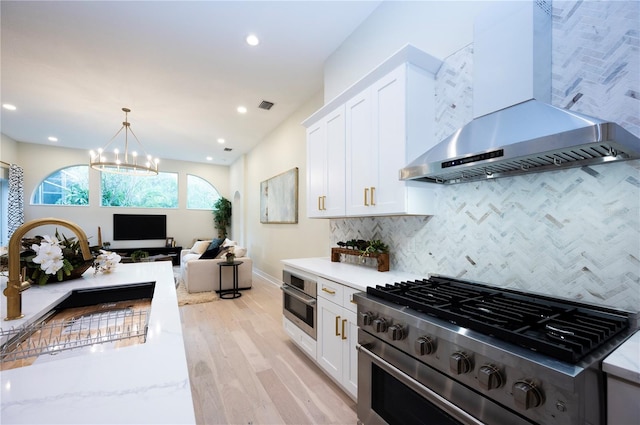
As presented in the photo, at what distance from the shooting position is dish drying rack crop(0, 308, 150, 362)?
35.0 inches

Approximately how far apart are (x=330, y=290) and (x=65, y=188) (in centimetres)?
850

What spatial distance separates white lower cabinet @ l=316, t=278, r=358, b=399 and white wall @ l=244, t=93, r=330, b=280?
1.42m

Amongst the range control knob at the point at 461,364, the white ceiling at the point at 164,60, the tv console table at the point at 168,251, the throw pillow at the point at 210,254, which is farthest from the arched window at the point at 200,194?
the range control knob at the point at 461,364

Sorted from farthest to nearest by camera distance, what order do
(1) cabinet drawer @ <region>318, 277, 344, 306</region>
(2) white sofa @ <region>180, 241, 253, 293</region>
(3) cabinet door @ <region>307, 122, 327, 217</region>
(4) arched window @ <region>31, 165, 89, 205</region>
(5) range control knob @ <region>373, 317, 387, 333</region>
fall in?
(4) arched window @ <region>31, 165, 89, 205</region>
(2) white sofa @ <region>180, 241, 253, 293</region>
(3) cabinet door @ <region>307, 122, 327, 217</region>
(1) cabinet drawer @ <region>318, 277, 344, 306</region>
(5) range control knob @ <region>373, 317, 387, 333</region>

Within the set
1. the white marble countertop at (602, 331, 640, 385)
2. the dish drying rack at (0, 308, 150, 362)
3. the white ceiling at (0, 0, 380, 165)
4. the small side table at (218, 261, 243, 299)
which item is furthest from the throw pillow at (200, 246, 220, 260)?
the white marble countertop at (602, 331, 640, 385)

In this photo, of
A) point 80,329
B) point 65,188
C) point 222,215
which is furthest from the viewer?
point 222,215

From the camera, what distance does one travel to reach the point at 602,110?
127 centimetres

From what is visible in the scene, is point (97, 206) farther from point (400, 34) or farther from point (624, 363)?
point (624, 363)

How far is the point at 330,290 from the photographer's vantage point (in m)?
2.10

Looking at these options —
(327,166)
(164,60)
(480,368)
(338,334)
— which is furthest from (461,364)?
(164,60)

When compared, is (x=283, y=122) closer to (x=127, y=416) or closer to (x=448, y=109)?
(x=448, y=109)

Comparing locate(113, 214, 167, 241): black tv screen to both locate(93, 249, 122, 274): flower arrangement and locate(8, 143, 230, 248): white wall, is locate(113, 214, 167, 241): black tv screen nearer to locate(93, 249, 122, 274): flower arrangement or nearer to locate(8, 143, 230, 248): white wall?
locate(8, 143, 230, 248): white wall

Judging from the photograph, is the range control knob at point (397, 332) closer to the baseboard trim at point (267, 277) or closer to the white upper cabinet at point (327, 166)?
the white upper cabinet at point (327, 166)

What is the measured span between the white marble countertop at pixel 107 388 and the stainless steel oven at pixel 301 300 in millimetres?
1488
